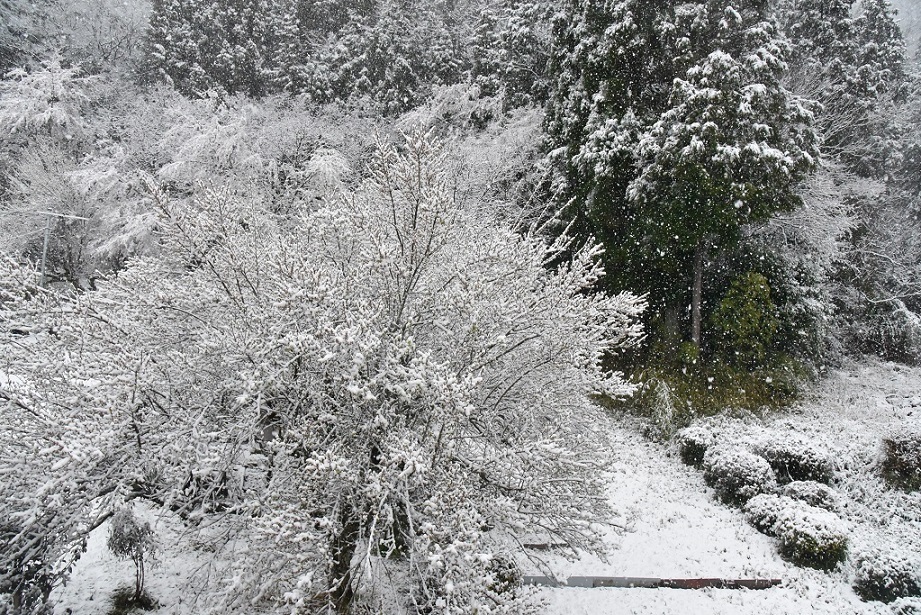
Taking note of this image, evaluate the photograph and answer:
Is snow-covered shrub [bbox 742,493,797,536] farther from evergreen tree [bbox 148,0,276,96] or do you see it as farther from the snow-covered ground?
evergreen tree [bbox 148,0,276,96]

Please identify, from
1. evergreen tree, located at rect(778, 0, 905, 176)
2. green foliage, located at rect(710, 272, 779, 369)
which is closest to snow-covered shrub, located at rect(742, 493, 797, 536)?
green foliage, located at rect(710, 272, 779, 369)

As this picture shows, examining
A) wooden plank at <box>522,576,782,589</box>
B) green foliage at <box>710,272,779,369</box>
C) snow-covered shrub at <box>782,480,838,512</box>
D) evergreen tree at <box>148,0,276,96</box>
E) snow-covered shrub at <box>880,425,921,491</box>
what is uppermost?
evergreen tree at <box>148,0,276,96</box>

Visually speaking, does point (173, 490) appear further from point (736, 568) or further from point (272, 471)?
point (736, 568)

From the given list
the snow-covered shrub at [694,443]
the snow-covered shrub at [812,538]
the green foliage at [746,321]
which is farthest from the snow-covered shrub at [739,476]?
the green foliage at [746,321]

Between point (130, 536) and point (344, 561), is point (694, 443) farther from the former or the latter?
point (130, 536)

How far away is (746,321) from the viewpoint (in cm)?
1142

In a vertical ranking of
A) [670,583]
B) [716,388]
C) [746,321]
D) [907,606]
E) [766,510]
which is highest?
[746,321]

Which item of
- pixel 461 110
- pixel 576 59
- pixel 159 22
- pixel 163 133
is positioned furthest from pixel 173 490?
pixel 159 22

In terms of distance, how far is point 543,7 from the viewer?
14453 millimetres

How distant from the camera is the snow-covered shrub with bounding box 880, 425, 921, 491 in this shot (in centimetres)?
876

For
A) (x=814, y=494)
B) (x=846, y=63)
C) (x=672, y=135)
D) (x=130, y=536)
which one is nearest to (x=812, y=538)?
(x=814, y=494)

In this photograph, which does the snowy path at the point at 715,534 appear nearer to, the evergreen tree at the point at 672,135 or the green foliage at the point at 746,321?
the green foliage at the point at 746,321

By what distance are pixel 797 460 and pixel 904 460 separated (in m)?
1.78

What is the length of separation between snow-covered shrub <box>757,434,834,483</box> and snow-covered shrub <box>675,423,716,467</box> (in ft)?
3.04
